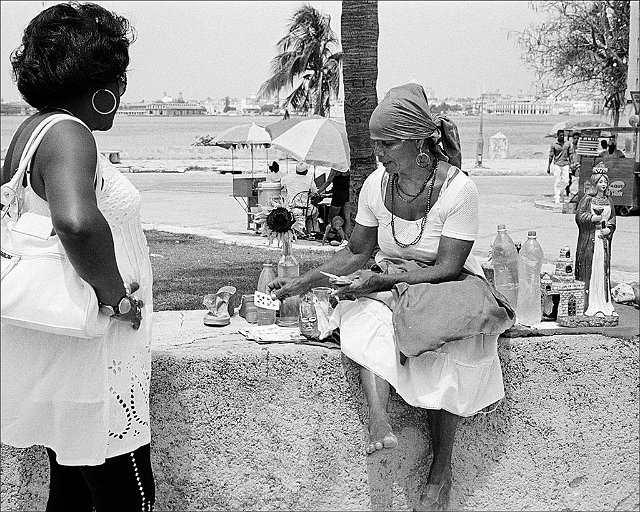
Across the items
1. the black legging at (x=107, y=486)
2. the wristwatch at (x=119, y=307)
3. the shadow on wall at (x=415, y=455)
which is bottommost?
the shadow on wall at (x=415, y=455)

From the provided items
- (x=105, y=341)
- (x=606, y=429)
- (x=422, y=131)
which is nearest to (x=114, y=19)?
(x=105, y=341)

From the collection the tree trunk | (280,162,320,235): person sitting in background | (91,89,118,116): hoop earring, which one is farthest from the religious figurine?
(280,162,320,235): person sitting in background

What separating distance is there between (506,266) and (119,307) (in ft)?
6.65

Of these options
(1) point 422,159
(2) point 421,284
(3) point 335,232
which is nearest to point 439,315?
(2) point 421,284

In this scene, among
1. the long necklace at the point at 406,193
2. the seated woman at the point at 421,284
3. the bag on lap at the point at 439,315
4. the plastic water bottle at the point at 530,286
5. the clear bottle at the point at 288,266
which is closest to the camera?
the bag on lap at the point at 439,315

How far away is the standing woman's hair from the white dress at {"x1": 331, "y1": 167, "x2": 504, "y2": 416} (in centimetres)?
136

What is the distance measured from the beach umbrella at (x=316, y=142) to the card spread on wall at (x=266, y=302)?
1006cm

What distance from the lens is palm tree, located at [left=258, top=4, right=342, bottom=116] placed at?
1188 inches

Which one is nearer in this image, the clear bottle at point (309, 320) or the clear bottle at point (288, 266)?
the clear bottle at point (309, 320)

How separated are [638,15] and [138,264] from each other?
16.7 meters

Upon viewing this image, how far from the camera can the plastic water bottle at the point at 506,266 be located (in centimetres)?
363

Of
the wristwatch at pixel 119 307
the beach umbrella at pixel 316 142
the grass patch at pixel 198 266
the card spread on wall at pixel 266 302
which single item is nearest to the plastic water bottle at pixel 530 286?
the card spread on wall at pixel 266 302

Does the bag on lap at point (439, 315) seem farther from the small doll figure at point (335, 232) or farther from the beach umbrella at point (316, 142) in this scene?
the beach umbrella at point (316, 142)

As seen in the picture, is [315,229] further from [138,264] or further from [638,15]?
[138,264]
